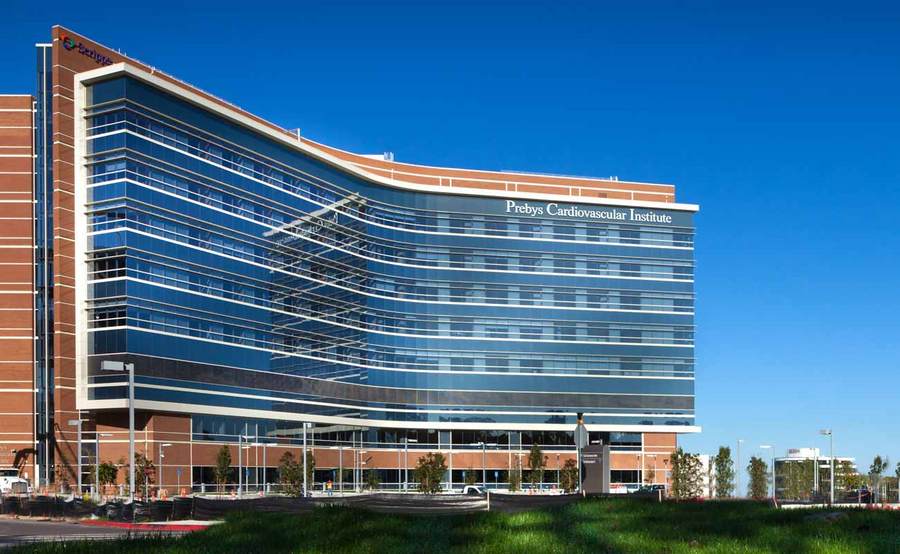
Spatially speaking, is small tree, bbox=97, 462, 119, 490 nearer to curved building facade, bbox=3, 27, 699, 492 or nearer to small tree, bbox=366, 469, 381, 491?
curved building facade, bbox=3, 27, 699, 492

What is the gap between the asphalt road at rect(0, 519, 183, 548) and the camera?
3800 cm

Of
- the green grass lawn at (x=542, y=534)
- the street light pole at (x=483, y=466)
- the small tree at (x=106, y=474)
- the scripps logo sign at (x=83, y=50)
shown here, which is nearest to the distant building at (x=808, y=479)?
the street light pole at (x=483, y=466)

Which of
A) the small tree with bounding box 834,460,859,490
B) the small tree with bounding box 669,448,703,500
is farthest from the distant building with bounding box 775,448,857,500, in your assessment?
the small tree with bounding box 669,448,703,500

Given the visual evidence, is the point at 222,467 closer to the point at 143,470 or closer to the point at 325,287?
the point at 143,470

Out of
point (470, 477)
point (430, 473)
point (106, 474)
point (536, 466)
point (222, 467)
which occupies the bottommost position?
point (470, 477)

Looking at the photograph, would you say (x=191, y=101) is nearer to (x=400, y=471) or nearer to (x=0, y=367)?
(x=0, y=367)

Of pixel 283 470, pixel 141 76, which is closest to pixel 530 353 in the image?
pixel 283 470

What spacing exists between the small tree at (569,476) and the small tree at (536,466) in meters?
2.52

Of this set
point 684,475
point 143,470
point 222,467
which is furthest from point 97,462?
point 684,475

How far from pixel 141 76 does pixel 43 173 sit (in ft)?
36.4

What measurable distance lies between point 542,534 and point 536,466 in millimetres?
97803

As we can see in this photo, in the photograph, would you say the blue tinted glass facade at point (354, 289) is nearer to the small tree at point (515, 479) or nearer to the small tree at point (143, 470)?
the small tree at point (143, 470)

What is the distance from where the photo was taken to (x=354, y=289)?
113000 millimetres

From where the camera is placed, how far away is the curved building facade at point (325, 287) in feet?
283
